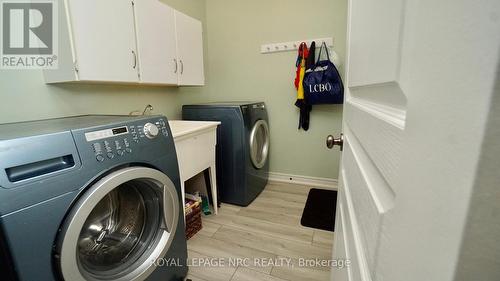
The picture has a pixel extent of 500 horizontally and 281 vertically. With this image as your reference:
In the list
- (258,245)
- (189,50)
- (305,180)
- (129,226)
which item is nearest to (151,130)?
(129,226)

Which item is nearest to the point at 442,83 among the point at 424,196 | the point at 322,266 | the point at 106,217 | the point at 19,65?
the point at 424,196

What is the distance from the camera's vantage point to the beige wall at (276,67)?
2.27 meters

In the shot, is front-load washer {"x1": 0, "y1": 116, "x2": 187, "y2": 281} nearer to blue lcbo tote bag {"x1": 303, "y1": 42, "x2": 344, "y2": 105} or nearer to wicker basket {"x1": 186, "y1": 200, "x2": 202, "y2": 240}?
wicker basket {"x1": 186, "y1": 200, "x2": 202, "y2": 240}

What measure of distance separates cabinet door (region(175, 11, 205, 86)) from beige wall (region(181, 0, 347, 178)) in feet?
1.46

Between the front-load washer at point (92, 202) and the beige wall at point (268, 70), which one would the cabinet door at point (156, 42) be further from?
the front-load washer at point (92, 202)

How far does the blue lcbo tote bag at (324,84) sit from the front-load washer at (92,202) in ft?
5.07

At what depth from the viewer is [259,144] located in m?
2.43

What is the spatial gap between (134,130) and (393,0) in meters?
0.93

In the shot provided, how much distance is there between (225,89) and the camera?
270 centimetres

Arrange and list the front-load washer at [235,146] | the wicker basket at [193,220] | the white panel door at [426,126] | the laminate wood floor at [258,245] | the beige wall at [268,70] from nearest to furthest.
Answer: the white panel door at [426,126] < the laminate wood floor at [258,245] < the wicker basket at [193,220] < the front-load washer at [235,146] < the beige wall at [268,70]

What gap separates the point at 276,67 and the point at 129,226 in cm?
205

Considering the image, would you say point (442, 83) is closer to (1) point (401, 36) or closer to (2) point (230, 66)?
(1) point (401, 36)

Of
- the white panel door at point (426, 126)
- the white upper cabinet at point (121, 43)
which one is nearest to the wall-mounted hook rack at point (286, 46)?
the white upper cabinet at point (121, 43)

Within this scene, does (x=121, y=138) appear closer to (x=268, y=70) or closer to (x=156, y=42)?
(x=156, y=42)
